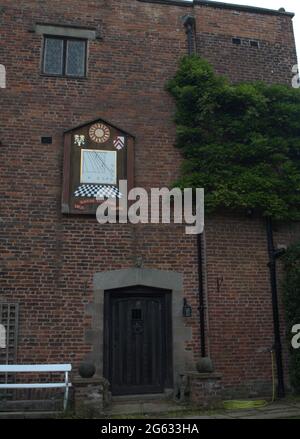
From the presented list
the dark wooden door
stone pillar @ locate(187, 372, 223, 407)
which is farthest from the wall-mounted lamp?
stone pillar @ locate(187, 372, 223, 407)

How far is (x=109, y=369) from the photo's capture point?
955 cm

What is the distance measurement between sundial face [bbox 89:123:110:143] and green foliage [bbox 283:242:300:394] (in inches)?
188

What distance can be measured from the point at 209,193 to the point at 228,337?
10.2 feet

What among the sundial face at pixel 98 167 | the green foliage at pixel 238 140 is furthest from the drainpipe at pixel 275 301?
the sundial face at pixel 98 167

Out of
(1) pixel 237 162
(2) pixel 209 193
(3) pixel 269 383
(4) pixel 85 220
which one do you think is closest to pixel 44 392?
(4) pixel 85 220

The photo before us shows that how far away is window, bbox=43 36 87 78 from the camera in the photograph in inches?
437

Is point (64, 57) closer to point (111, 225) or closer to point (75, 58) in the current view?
point (75, 58)

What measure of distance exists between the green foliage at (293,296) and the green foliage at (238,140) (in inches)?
36.9

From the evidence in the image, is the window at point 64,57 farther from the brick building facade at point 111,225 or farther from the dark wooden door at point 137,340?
the dark wooden door at point 137,340

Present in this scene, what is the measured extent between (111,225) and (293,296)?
13.6ft

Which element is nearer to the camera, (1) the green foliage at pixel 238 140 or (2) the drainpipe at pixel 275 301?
(2) the drainpipe at pixel 275 301

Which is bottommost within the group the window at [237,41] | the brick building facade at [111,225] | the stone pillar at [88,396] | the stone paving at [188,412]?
the stone paving at [188,412]

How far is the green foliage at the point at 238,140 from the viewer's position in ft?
34.8
